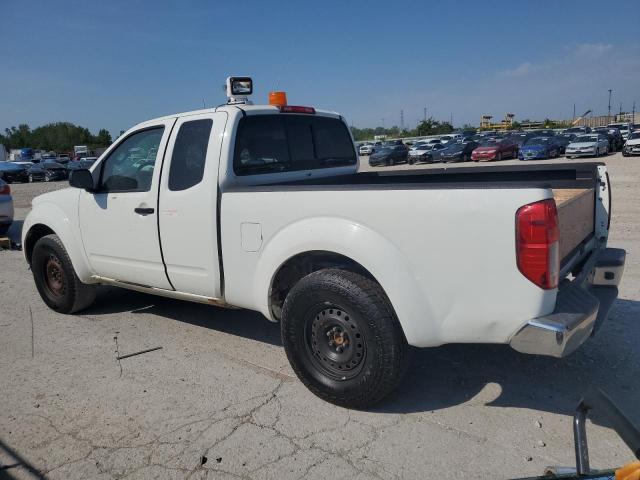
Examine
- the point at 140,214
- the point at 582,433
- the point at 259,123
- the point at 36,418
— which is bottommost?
the point at 36,418

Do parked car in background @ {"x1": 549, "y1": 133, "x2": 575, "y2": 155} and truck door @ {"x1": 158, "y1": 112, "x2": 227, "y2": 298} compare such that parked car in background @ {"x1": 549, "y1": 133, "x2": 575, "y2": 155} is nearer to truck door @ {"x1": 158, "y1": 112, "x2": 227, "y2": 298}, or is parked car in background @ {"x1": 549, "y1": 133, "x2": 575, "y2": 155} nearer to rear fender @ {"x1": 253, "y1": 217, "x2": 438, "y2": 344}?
truck door @ {"x1": 158, "y1": 112, "x2": 227, "y2": 298}

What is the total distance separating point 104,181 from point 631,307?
4958mm

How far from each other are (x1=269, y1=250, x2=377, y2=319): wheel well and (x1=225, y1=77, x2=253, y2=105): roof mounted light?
1735 millimetres

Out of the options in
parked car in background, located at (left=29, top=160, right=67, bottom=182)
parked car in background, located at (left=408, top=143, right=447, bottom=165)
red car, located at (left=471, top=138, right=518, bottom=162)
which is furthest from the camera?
parked car in background, located at (left=29, top=160, right=67, bottom=182)

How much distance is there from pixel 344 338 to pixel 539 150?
32.4m

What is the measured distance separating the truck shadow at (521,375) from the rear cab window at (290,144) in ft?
4.99

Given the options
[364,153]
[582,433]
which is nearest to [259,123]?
[582,433]

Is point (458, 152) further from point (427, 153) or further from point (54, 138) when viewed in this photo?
point (54, 138)

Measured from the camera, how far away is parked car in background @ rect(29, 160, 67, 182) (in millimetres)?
38531

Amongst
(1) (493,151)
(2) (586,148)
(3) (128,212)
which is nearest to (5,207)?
(3) (128,212)

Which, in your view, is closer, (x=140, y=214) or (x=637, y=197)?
(x=140, y=214)

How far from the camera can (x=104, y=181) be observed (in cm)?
473

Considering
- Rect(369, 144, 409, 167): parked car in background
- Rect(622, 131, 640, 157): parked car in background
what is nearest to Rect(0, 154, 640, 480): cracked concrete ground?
Rect(622, 131, 640, 157): parked car in background

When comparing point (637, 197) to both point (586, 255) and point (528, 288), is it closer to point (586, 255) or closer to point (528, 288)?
point (586, 255)
